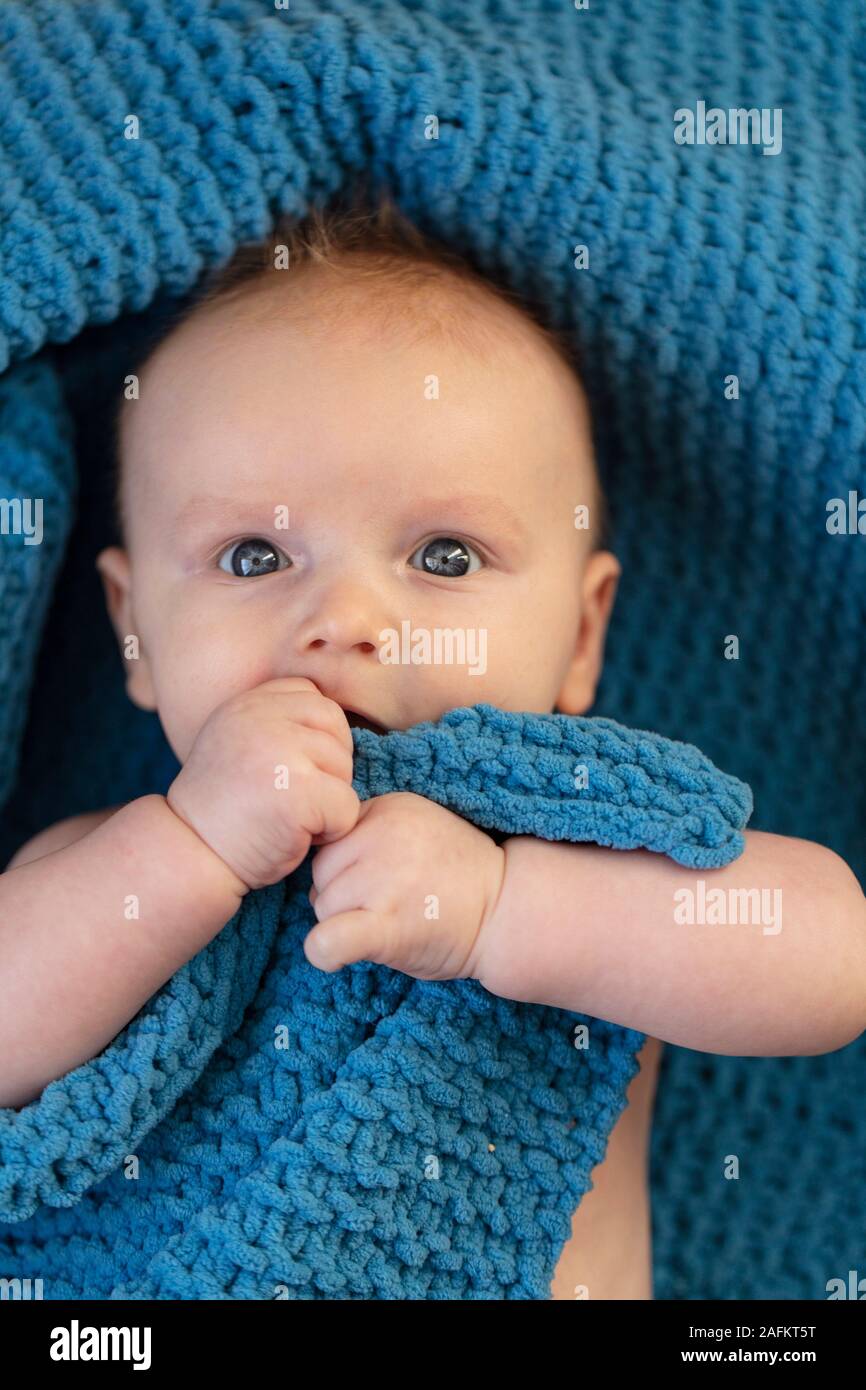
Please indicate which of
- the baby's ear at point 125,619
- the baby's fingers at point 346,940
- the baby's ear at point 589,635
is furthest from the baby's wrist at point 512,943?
the baby's ear at point 125,619

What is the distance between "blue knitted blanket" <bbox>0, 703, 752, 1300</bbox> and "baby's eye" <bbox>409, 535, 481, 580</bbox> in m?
0.15

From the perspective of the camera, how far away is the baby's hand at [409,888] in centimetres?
107

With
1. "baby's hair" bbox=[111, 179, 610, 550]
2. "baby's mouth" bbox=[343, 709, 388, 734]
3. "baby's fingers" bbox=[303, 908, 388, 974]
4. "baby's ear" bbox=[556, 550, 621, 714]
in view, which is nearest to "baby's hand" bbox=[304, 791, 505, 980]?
"baby's fingers" bbox=[303, 908, 388, 974]

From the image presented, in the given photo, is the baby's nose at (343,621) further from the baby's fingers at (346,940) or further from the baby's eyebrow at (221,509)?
the baby's fingers at (346,940)

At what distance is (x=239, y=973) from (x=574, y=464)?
582mm

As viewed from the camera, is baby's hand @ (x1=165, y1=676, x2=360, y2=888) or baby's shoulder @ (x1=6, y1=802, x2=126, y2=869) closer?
baby's hand @ (x1=165, y1=676, x2=360, y2=888)

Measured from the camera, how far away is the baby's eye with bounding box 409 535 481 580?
1280mm

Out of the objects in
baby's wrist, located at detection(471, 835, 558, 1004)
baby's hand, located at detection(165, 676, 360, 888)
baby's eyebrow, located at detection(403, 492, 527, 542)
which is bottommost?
baby's wrist, located at detection(471, 835, 558, 1004)

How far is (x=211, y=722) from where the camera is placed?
1.15 meters

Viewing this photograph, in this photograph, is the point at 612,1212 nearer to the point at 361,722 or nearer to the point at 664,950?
the point at 664,950

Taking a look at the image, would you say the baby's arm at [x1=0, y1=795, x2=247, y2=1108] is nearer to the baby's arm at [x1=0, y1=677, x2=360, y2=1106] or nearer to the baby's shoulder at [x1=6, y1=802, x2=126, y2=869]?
the baby's arm at [x1=0, y1=677, x2=360, y2=1106]

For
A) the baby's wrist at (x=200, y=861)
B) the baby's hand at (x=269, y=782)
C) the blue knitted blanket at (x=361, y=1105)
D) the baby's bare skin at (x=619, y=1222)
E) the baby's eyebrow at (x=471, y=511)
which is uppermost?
the baby's eyebrow at (x=471, y=511)

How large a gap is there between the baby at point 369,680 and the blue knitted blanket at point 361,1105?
44 mm
